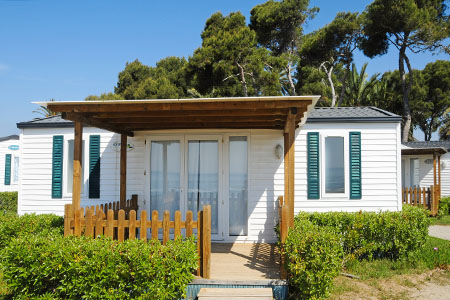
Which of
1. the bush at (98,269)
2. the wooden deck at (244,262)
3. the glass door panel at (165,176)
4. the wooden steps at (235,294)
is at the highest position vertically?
the glass door panel at (165,176)

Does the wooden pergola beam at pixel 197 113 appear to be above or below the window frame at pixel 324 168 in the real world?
above

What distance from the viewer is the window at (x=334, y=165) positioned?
310 inches

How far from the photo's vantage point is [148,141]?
7906 mm

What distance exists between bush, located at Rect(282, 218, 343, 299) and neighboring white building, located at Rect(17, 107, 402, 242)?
9.61 feet

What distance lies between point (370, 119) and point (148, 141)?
4806 mm

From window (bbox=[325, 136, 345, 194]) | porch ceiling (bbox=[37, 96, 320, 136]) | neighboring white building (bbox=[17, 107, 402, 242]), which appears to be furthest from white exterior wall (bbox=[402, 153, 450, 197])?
porch ceiling (bbox=[37, 96, 320, 136])

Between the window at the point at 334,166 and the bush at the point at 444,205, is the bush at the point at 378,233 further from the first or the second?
the bush at the point at 444,205

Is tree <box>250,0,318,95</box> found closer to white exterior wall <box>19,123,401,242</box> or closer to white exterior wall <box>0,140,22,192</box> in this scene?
white exterior wall <box>19,123,401,242</box>

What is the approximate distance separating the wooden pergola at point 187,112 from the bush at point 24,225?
176 centimetres

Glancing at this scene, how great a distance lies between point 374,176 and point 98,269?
19.4ft

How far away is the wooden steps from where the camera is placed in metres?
4.52

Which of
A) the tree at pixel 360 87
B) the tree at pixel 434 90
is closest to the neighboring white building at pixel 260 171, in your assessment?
the tree at pixel 360 87

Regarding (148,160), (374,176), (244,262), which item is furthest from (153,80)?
(244,262)

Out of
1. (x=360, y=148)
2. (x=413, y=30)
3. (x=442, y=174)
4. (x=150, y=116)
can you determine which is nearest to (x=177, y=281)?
(x=150, y=116)
